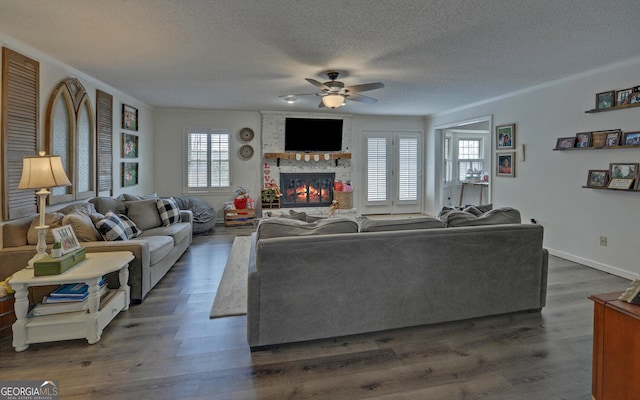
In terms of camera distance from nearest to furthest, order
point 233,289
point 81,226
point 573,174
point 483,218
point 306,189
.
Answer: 1. point 483,218
2. point 81,226
3. point 233,289
4. point 573,174
5. point 306,189

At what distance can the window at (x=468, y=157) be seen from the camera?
841 cm

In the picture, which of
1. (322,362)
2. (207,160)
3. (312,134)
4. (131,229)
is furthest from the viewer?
(312,134)

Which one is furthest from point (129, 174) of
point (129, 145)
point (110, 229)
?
point (110, 229)

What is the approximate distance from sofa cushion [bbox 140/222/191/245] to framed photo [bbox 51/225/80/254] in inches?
58.2

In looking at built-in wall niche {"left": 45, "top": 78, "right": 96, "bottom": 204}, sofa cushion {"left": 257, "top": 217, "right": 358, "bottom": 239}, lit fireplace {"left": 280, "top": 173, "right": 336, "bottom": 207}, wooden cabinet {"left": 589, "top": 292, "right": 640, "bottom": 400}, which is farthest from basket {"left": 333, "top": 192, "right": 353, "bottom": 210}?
wooden cabinet {"left": 589, "top": 292, "right": 640, "bottom": 400}

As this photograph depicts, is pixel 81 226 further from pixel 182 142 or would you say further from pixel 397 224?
pixel 182 142

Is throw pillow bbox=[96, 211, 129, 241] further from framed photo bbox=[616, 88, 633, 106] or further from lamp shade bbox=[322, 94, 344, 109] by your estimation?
framed photo bbox=[616, 88, 633, 106]

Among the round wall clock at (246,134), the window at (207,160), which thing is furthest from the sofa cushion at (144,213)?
the round wall clock at (246,134)

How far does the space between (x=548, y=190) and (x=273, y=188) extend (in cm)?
515

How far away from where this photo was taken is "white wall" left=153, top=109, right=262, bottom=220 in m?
7.07

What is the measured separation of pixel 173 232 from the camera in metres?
4.33

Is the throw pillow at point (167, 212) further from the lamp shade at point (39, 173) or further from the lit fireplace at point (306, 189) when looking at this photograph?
the lit fireplace at point (306, 189)

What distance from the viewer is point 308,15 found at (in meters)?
2.66

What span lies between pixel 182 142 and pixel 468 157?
7.02 m
